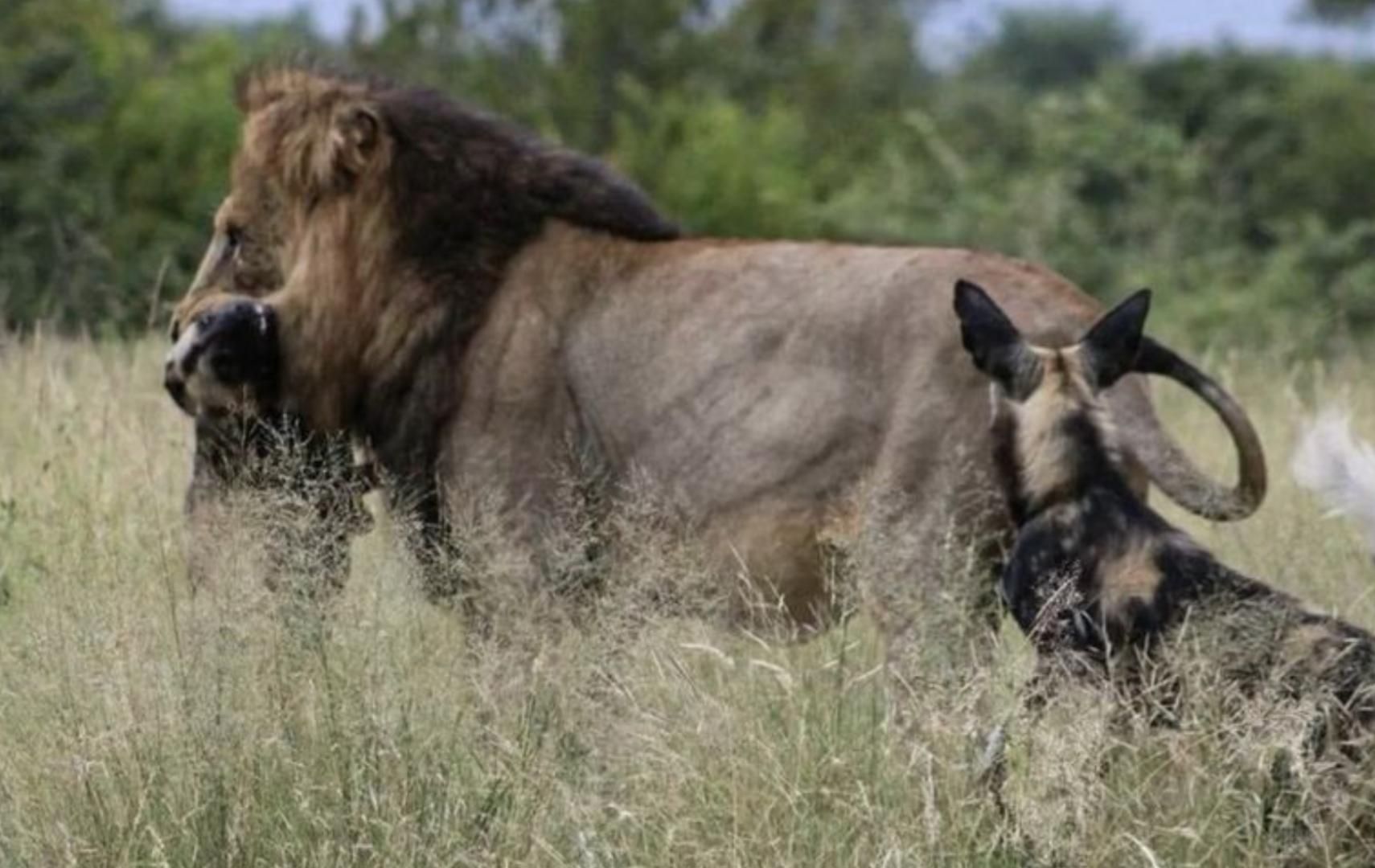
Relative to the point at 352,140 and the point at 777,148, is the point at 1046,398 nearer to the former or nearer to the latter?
the point at 352,140

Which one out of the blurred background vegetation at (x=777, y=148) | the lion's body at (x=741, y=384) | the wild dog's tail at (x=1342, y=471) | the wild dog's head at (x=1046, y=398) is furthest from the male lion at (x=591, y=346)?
the blurred background vegetation at (x=777, y=148)

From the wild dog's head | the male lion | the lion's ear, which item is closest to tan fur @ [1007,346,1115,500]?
the wild dog's head

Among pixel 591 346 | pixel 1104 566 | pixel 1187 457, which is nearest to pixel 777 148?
pixel 591 346

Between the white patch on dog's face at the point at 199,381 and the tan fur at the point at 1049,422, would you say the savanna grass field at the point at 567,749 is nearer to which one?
the tan fur at the point at 1049,422

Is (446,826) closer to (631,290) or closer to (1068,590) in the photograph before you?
(1068,590)

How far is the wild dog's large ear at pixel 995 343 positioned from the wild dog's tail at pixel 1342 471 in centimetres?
58

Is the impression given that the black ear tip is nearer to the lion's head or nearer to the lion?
the lion's head

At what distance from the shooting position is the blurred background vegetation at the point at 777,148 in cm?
1656

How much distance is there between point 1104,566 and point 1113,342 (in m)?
0.54

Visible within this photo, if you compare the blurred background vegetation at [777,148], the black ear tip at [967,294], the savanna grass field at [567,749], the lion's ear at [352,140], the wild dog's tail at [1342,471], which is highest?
the black ear tip at [967,294]

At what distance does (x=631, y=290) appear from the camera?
7539 mm

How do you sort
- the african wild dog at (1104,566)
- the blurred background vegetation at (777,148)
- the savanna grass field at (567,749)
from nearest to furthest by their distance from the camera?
1. the savanna grass field at (567,749)
2. the african wild dog at (1104,566)
3. the blurred background vegetation at (777,148)

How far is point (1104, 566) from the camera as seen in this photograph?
6484 millimetres

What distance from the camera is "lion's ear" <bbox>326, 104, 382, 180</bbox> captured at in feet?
25.4
